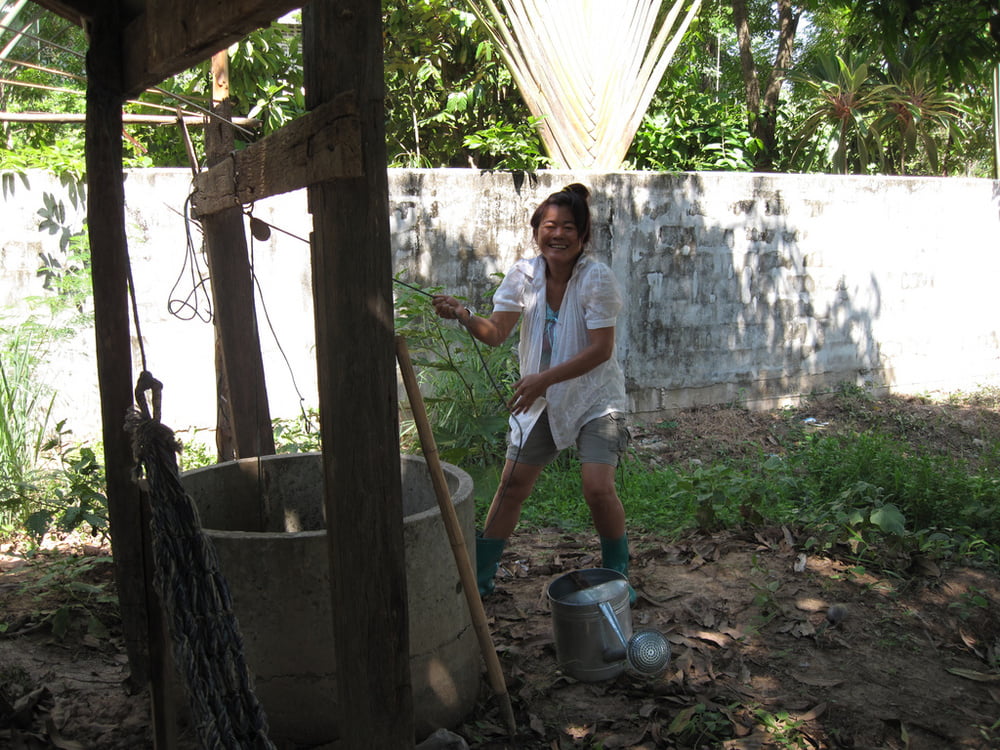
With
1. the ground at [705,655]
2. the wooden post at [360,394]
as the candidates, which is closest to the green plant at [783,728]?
the ground at [705,655]

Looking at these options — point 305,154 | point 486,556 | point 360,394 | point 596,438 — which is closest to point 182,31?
point 305,154

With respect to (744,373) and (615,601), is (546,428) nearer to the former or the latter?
(615,601)

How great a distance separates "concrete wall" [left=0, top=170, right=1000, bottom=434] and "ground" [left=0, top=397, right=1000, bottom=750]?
1.90m

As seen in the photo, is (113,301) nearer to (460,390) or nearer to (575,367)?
(575,367)

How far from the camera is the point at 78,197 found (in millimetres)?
5820

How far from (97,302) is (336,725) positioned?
5.40 feet

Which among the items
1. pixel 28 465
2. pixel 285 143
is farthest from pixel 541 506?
pixel 285 143

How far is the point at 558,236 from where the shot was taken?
142 inches

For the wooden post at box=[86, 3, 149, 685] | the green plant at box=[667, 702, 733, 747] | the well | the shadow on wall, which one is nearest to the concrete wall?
the shadow on wall

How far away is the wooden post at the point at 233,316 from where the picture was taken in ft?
12.7

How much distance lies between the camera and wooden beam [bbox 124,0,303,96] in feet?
6.82

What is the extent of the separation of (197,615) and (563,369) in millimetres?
1839

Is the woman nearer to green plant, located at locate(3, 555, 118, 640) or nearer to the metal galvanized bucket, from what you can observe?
the metal galvanized bucket

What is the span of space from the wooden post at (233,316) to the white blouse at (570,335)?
1158 millimetres
